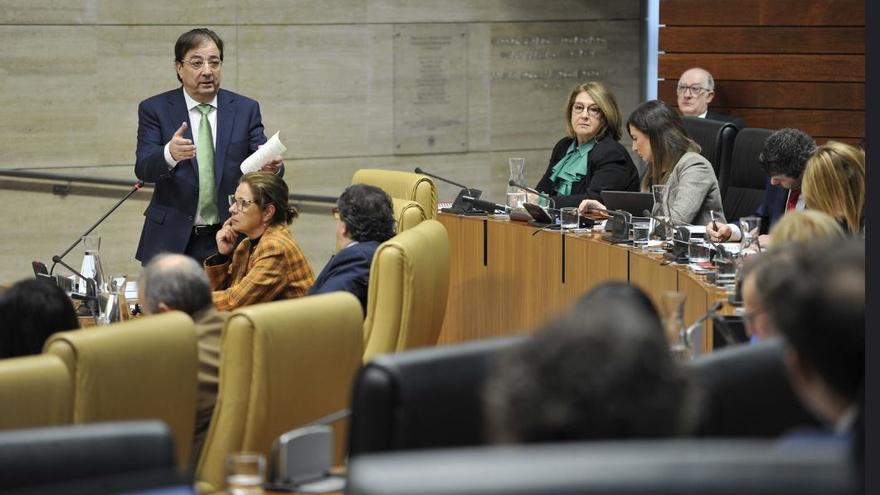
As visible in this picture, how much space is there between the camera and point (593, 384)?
116cm

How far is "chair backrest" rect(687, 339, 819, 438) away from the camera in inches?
72.6

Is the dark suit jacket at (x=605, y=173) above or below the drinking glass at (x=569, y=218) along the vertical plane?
above

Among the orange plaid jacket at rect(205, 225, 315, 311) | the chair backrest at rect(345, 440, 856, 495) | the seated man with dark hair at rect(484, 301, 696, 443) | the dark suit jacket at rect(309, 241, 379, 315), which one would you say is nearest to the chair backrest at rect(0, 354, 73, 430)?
the seated man with dark hair at rect(484, 301, 696, 443)

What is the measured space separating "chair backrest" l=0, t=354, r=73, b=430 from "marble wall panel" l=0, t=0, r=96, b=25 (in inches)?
206

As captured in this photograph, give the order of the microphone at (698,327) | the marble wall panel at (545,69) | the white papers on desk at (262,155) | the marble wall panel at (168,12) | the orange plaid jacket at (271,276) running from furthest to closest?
the marble wall panel at (545,69) < the marble wall panel at (168,12) < the white papers on desk at (262,155) < the orange plaid jacket at (271,276) < the microphone at (698,327)

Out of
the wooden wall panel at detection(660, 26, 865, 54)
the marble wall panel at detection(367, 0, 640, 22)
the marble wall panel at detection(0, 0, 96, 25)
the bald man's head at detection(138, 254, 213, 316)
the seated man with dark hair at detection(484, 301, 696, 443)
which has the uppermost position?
the marble wall panel at detection(367, 0, 640, 22)

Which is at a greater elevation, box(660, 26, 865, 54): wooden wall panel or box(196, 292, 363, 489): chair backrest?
box(660, 26, 865, 54): wooden wall panel

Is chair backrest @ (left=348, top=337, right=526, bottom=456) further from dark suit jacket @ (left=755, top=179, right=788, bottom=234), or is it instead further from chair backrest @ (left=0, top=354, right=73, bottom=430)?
dark suit jacket @ (left=755, top=179, right=788, bottom=234)

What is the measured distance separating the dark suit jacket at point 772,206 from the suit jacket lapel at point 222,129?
7.56 feet

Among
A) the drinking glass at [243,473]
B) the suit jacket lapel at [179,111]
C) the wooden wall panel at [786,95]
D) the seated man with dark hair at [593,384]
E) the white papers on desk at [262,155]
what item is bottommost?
the drinking glass at [243,473]

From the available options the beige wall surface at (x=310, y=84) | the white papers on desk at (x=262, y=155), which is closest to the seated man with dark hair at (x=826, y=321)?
the white papers on desk at (x=262, y=155)

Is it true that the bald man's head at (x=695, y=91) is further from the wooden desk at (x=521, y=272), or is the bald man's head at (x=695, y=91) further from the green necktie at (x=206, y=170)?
the green necktie at (x=206, y=170)

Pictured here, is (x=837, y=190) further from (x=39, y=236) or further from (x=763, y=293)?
(x=39, y=236)

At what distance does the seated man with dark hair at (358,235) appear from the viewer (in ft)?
14.6
